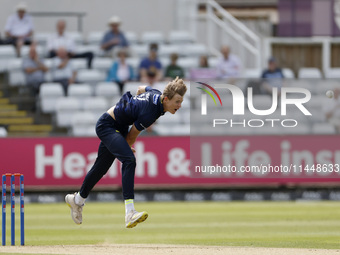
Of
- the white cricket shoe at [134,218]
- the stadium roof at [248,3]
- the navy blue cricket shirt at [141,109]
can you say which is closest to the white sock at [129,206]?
the white cricket shoe at [134,218]

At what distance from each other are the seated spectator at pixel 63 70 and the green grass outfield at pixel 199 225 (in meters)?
2.83

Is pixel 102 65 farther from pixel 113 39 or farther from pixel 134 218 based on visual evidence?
pixel 134 218

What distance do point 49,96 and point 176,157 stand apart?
2.84 meters

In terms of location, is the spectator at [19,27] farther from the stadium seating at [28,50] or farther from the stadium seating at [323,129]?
the stadium seating at [323,129]

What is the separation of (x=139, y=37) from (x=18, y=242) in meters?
11.0

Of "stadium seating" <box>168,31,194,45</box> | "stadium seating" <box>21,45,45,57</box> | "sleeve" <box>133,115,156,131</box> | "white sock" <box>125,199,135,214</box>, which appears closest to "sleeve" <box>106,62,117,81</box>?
"stadium seating" <box>21,45,45,57</box>

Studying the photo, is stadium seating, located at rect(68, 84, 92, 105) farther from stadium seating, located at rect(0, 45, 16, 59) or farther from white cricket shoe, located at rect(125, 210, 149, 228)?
white cricket shoe, located at rect(125, 210, 149, 228)

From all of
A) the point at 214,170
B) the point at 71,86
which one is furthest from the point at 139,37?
the point at 214,170

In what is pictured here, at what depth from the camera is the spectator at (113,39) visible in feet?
63.5

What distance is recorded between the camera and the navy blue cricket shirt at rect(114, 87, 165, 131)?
995cm

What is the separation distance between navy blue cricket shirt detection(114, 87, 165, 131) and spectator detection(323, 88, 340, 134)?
7.68m

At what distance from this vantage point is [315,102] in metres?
17.5

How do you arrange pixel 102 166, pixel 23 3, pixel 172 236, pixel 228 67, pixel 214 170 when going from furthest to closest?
pixel 23 3, pixel 228 67, pixel 214 170, pixel 172 236, pixel 102 166

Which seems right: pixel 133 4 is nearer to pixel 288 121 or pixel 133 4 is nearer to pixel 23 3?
pixel 23 3
